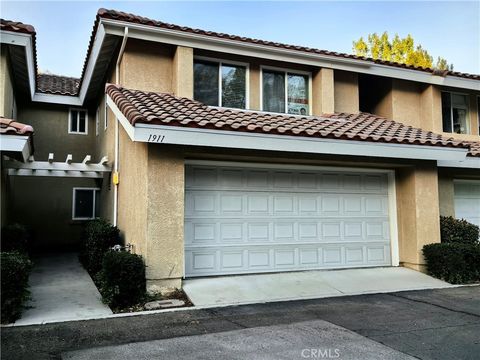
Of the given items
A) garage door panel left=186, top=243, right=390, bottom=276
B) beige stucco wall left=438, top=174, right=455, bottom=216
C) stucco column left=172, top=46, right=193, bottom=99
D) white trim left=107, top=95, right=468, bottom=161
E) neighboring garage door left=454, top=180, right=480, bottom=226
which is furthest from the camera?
neighboring garage door left=454, top=180, right=480, bottom=226

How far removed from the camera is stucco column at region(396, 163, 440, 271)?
9.90 m

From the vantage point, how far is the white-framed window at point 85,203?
589 inches

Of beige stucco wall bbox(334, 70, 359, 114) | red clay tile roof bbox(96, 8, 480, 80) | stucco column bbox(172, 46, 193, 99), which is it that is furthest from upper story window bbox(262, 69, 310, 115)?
stucco column bbox(172, 46, 193, 99)

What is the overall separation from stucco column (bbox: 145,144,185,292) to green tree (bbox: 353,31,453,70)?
20426 mm

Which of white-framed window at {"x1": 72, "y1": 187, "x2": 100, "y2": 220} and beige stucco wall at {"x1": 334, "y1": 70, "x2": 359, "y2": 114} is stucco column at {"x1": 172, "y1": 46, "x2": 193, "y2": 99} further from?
white-framed window at {"x1": 72, "y1": 187, "x2": 100, "y2": 220}

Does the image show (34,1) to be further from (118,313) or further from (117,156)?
(118,313)

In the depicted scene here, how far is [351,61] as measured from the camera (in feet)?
38.5

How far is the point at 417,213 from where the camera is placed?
32.5ft

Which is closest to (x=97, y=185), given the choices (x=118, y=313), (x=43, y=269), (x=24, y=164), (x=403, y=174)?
(x=24, y=164)

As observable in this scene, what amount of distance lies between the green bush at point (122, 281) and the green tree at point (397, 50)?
71.7 feet

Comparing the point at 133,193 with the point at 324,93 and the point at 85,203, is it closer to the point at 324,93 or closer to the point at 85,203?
the point at 324,93

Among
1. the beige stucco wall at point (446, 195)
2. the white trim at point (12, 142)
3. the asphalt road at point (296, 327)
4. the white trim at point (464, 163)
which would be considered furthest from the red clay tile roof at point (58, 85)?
the beige stucco wall at point (446, 195)

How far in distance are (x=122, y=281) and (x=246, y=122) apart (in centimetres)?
386

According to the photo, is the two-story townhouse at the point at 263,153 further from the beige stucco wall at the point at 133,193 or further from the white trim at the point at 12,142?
the white trim at the point at 12,142
